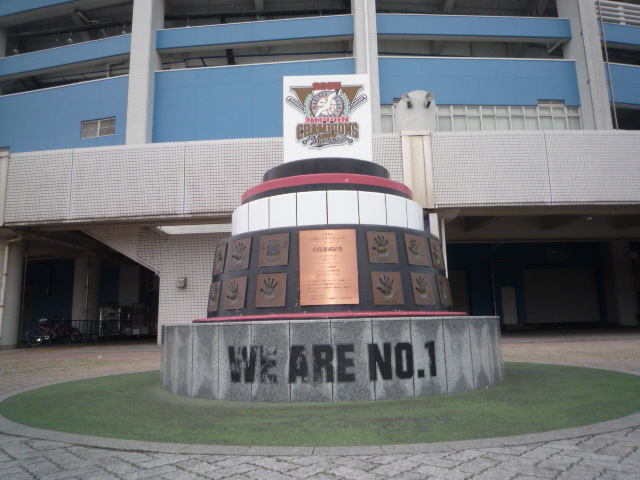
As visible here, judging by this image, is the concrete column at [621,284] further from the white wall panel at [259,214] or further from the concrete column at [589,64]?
the white wall panel at [259,214]

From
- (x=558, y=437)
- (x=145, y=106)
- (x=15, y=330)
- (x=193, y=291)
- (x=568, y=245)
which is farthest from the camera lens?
(x=568, y=245)

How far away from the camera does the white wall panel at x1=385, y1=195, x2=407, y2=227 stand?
8.16 m

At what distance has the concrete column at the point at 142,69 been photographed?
21969 mm

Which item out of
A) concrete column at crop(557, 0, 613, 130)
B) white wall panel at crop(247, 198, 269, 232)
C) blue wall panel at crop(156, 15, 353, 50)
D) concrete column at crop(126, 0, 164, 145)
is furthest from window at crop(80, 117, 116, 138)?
concrete column at crop(557, 0, 613, 130)

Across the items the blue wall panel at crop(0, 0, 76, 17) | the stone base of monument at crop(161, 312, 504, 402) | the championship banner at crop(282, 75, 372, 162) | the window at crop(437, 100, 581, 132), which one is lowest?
the stone base of monument at crop(161, 312, 504, 402)

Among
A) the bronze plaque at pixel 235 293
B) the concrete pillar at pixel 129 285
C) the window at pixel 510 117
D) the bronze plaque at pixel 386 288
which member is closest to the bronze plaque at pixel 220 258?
the bronze plaque at pixel 235 293

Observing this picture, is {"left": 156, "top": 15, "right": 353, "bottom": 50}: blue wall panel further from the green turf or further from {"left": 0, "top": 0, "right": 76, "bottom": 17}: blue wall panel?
the green turf

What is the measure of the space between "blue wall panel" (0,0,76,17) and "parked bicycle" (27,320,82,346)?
53.9ft

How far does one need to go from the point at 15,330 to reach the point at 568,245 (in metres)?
27.4

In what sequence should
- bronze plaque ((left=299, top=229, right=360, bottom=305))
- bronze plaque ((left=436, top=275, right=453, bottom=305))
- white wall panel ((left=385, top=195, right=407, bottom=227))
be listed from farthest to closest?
bronze plaque ((left=436, top=275, right=453, bottom=305))
white wall panel ((left=385, top=195, right=407, bottom=227))
bronze plaque ((left=299, top=229, right=360, bottom=305))

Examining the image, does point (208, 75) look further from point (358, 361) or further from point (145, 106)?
point (358, 361)

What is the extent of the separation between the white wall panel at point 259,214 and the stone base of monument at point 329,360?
2196mm

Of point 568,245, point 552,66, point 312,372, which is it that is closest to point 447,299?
point 312,372

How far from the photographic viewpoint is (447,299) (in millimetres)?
8531
